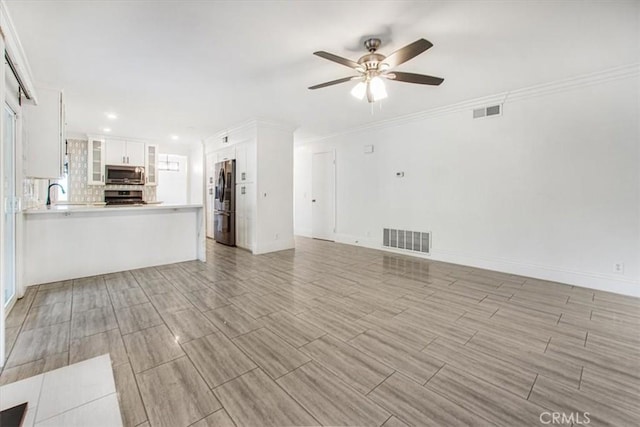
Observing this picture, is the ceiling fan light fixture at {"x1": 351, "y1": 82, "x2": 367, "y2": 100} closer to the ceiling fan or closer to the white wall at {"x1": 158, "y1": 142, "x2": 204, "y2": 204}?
the ceiling fan

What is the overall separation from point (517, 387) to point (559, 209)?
3082 mm

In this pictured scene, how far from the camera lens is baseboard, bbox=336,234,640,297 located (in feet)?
10.9

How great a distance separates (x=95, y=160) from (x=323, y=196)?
561 centimetres

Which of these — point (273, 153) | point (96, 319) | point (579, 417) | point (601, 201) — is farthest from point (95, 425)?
point (601, 201)

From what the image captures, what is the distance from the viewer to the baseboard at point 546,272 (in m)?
3.32

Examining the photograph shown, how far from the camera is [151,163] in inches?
289

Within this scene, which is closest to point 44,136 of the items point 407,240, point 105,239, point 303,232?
point 105,239

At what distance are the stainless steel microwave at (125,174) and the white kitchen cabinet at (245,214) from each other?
3001mm

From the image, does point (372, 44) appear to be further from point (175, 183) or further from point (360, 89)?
point (175, 183)

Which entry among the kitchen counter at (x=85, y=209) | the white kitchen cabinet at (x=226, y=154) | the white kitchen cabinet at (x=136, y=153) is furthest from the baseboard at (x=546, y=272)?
the white kitchen cabinet at (x=136, y=153)

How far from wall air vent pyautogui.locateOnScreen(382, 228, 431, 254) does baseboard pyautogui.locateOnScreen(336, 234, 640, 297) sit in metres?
0.12

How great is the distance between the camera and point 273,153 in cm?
566

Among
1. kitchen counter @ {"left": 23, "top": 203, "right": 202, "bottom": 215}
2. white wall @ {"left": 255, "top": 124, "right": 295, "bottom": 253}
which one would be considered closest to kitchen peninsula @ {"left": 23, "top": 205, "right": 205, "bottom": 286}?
kitchen counter @ {"left": 23, "top": 203, "right": 202, "bottom": 215}

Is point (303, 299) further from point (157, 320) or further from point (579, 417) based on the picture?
Result: point (579, 417)
